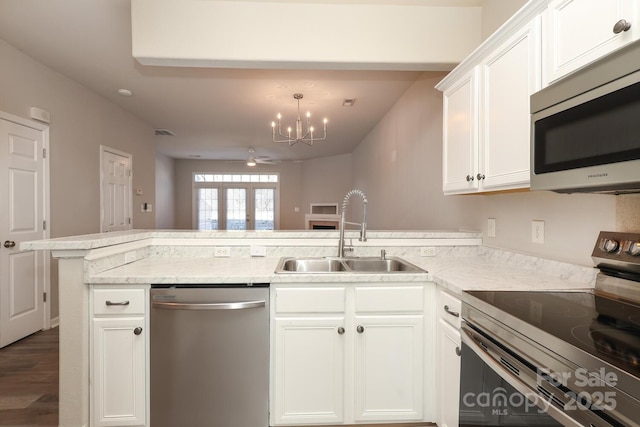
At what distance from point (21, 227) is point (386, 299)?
11.6ft

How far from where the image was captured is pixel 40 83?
3.17m

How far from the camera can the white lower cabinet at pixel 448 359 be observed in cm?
141

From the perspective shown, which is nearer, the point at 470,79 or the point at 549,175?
the point at 549,175

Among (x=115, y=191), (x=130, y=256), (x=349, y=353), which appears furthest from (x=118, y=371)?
(x=115, y=191)

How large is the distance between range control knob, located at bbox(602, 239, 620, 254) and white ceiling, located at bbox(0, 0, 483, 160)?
185cm

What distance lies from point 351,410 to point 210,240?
1396 mm

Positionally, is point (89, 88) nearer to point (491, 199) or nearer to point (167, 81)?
point (167, 81)

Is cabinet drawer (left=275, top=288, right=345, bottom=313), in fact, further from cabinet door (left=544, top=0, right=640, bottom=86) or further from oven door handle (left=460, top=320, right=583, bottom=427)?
cabinet door (left=544, top=0, right=640, bottom=86)

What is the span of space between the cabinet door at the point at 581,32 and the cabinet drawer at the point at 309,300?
4.47ft

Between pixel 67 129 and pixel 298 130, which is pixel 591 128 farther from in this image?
pixel 67 129

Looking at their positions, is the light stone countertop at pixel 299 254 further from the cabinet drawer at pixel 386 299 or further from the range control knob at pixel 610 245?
the range control knob at pixel 610 245

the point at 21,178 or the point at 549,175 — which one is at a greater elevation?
the point at 21,178

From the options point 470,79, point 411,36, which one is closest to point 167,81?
point 411,36

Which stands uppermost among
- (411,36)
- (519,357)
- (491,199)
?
(411,36)
